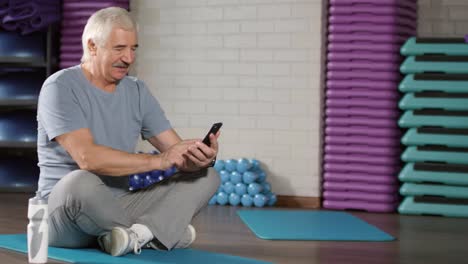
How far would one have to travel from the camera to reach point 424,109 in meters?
7.00

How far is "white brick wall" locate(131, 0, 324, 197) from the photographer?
7.31 m

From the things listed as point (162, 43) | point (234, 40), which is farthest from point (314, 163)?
point (162, 43)

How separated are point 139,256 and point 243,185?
3.20 metres

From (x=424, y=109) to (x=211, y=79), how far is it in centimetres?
183

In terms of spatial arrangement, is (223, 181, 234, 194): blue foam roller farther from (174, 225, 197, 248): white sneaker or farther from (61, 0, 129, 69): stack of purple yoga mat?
(174, 225, 197, 248): white sneaker

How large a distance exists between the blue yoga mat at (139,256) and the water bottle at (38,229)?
0.20 meters

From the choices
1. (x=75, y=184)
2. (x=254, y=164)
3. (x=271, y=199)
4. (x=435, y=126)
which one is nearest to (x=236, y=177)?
(x=254, y=164)

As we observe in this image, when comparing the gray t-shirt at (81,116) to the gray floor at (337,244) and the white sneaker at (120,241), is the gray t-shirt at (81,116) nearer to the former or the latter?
the white sneaker at (120,241)

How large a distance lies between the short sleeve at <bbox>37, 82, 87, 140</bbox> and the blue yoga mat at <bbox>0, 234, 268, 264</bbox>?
55cm

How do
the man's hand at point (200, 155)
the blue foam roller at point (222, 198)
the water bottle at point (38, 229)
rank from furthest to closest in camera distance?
1. the blue foam roller at point (222, 198)
2. the man's hand at point (200, 155)
3. the water bottle at point (38, 229)

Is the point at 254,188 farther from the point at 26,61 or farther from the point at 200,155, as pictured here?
the point at 200,155

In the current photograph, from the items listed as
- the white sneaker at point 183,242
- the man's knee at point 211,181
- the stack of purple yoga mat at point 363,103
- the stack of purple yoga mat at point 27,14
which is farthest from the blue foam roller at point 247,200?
the man's knee at point 211,181

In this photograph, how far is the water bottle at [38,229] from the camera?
3541 millimetres

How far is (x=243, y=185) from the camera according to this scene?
721 cm
